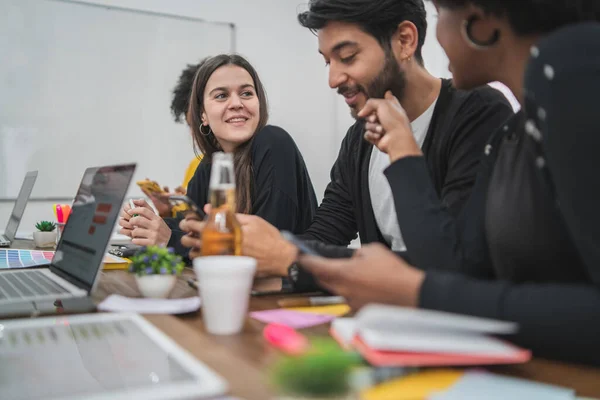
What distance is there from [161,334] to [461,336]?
1.17ft

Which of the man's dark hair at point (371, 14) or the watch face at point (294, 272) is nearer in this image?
the watch face at point (294, 272)

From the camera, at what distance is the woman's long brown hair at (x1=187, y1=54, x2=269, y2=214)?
5.85 ft

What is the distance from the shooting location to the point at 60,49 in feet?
11.0

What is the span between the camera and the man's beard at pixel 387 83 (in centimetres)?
144

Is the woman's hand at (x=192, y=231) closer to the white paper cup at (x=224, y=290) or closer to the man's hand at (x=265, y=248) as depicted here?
the man's hand at (x=265, y=248)

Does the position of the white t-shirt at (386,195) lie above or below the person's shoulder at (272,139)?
below

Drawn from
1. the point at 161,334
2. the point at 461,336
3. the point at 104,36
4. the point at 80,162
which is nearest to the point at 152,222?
the point at 161,334

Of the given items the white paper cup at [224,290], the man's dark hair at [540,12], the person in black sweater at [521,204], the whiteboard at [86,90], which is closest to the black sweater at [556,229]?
the person in black sweater at [521,204]

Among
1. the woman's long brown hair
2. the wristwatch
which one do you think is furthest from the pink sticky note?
the woman's long brown hair

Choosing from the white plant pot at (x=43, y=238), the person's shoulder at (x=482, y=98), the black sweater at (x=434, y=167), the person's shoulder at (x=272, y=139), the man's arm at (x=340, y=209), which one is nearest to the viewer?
the black sweater at (x=434, y=167)

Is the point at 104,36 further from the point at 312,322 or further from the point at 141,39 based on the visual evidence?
the point at 312,322

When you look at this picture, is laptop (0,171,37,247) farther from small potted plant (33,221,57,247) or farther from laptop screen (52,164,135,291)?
laptop screen (52,164,135,291)

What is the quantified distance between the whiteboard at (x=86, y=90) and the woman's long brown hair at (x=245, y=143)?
1.52m

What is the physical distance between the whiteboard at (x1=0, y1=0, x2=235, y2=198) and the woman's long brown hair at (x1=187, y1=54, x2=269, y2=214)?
5.00 ft
